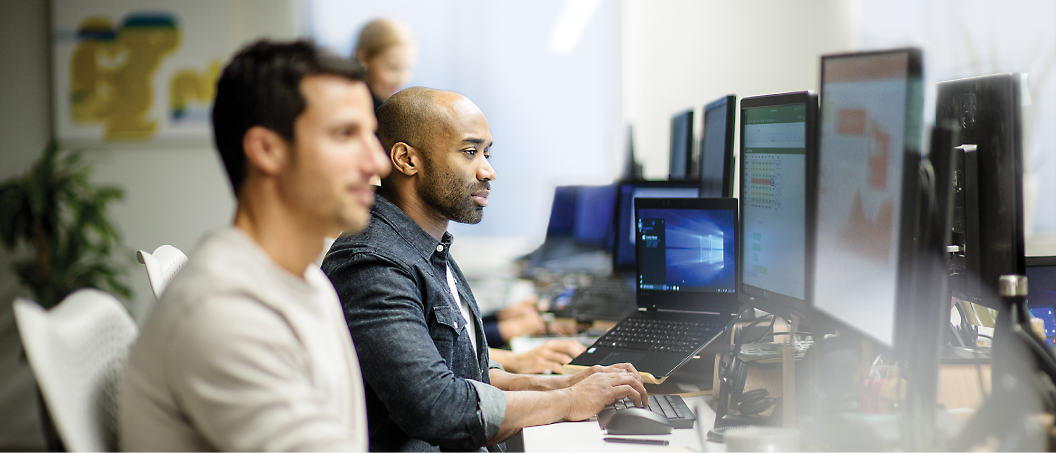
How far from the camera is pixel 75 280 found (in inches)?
140

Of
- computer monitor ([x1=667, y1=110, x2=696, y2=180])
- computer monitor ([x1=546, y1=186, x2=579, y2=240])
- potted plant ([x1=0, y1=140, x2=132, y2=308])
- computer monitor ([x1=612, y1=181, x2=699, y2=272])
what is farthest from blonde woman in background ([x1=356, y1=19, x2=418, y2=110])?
potted plant ([x1=0, y1=140, x2=132, y2=308])

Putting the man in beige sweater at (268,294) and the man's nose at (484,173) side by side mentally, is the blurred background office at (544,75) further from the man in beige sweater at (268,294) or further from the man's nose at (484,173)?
the man in beige sweater at (268,294)

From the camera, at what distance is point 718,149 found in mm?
1895

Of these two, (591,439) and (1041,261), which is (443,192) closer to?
(591,439)

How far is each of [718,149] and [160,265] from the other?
4.29 feet

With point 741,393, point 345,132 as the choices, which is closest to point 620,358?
point 741,393

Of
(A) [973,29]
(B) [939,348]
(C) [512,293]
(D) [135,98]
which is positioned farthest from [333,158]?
(A) [973,29]

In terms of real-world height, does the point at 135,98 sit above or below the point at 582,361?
above

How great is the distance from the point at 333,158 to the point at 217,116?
15 cm

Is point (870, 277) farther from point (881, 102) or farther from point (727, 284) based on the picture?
point (727, 284)

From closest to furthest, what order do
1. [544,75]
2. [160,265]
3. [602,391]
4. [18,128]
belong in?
[160,265], [602,391], [18,128], [544,75]

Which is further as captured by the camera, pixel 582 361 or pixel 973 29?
pixel 973 29

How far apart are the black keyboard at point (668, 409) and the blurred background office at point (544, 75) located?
2.10 m

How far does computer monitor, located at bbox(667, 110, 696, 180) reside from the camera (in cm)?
237
